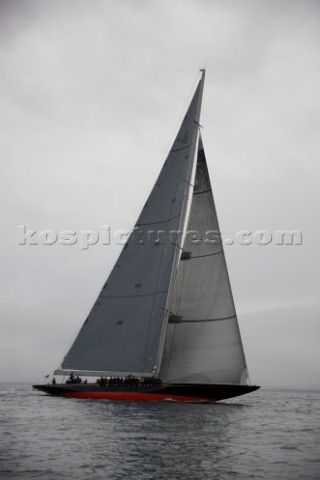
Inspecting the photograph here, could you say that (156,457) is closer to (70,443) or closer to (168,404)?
(70,443)

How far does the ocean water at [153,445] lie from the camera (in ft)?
51.1

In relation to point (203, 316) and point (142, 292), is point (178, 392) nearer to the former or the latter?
point (203, 316)

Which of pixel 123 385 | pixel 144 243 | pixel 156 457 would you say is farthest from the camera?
pixel 144 243

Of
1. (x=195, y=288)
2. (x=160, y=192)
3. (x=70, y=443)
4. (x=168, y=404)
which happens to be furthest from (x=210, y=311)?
(x=70, y=443)

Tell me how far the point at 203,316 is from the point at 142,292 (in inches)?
179

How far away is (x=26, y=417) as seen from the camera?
28.9 m

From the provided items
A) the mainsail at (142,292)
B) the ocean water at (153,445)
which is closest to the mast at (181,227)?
the mainsail at (142,292)

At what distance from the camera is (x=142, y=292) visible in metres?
36.8

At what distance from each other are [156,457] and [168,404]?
15.2 m

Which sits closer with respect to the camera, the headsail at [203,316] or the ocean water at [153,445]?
the ocean water at [153,445]

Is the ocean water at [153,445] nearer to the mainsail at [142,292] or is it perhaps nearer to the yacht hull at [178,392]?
the yacht hull at [178,392]

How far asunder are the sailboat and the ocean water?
10.6ft

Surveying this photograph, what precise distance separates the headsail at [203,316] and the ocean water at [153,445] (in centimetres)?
340

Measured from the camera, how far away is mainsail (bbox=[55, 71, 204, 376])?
1394 inches
